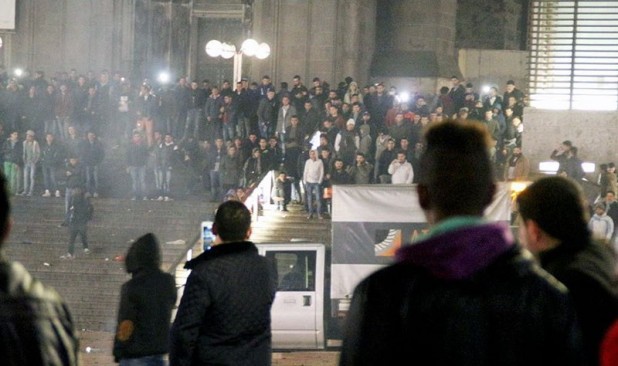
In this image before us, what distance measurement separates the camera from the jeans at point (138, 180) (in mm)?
28938

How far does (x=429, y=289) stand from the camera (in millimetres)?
3174

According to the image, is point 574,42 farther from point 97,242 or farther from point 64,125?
point 64,125

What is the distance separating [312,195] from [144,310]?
1966 cm

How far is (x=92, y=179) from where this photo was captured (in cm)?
2900

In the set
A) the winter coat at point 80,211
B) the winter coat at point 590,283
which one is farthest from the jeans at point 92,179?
the winter coat at point 590,283

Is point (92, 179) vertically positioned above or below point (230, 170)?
below

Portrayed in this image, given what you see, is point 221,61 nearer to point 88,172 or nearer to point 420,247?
point 88,172

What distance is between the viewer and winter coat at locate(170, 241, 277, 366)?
236 inches

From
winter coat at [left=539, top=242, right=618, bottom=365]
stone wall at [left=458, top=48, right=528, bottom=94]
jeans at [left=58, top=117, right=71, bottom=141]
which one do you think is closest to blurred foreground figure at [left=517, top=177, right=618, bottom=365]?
winter coat at [left=539, top=242, right=618, bottom=365]

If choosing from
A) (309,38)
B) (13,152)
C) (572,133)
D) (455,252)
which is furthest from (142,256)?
(309,38)

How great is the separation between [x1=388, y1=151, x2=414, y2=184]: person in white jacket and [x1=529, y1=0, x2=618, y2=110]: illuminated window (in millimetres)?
3124

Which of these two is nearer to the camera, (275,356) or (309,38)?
(275,356)

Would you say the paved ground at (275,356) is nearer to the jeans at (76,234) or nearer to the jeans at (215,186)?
the jeans at (76,234)

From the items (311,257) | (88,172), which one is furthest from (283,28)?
(311,257)
